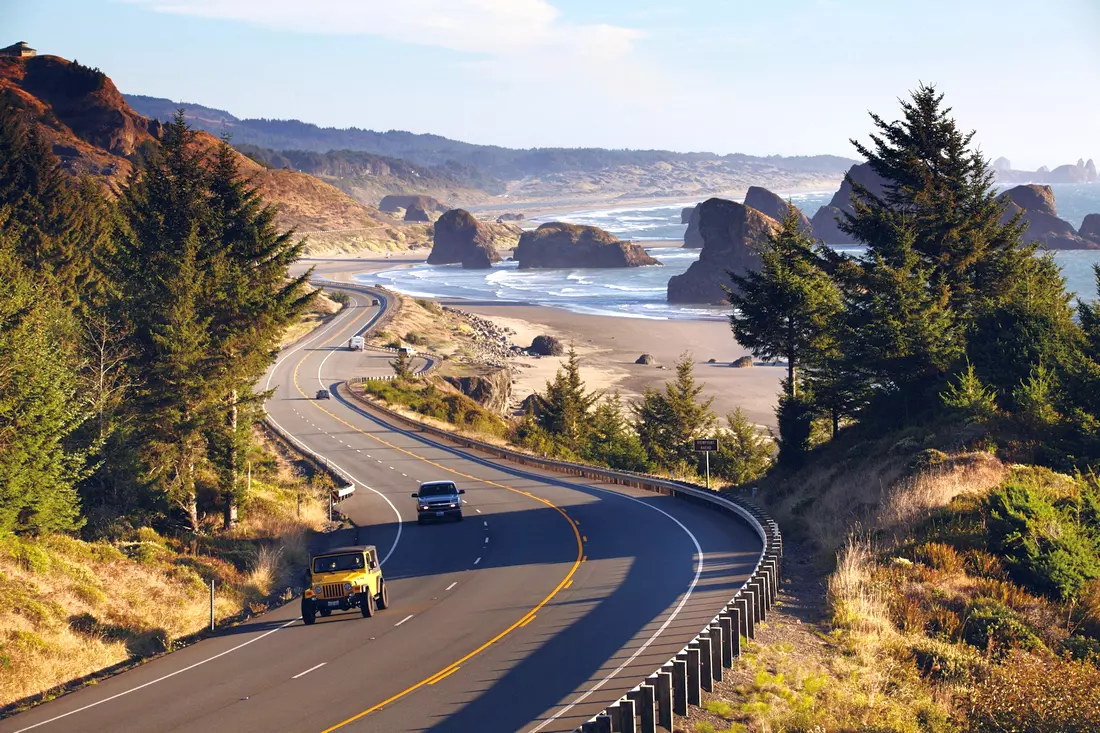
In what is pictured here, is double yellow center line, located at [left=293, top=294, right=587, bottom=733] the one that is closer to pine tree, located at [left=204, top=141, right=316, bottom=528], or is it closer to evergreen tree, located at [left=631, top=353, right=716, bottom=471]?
pine tree, located at [left=204, top=141, right=316, bottom=528]

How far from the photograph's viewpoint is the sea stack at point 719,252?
13888 cm

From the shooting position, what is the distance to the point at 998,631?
55.3 ft

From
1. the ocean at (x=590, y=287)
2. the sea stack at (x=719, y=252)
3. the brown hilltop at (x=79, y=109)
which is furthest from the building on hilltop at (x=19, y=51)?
the sea stack at (x=719, y=252)

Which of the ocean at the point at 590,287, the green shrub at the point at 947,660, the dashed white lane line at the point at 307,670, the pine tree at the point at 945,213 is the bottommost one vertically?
the dashed white lane line at the point at 307,670

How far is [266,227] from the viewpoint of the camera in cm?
3678

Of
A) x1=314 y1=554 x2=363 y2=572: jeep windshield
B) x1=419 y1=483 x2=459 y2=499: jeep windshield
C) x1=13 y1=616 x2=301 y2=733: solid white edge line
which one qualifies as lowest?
x1=419 y1=483 x2=459 y2=499: jeep windshield

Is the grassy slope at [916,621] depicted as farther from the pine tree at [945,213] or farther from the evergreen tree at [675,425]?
the evergreen tree at [675,425]

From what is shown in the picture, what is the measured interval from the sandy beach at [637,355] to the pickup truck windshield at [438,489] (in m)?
29.3

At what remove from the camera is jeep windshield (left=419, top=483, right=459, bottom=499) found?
35469mm

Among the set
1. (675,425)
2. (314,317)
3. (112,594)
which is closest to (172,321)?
(112,594)

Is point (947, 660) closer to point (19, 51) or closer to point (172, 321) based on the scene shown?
point (172, 321)

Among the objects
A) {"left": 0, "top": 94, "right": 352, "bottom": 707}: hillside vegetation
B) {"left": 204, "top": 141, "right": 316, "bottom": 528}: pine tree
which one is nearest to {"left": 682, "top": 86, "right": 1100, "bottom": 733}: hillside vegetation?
{"left": 0, "top": 94, "right": 352, "bottom": 707}: hillside vegetation

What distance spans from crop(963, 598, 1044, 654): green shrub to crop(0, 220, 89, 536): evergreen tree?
2031 cm

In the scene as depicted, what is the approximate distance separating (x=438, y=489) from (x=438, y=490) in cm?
7
